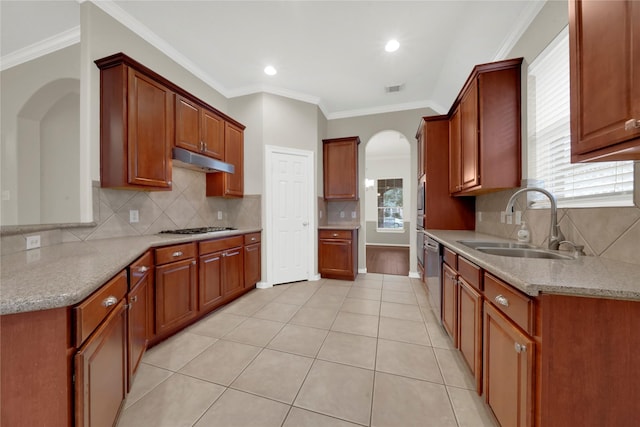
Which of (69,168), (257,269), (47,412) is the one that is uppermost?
(69,168)

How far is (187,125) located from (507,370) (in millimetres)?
3155

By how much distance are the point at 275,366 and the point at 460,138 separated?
9.22ft

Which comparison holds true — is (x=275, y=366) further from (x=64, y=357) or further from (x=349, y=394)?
(x=64, y=357)

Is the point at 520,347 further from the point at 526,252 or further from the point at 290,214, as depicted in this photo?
the point at 290,214

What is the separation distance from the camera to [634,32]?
0.82 metres

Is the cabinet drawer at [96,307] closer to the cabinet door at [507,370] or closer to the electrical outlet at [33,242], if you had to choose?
the electrical outlet at [33,242]

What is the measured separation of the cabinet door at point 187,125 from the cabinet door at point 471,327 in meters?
2.85

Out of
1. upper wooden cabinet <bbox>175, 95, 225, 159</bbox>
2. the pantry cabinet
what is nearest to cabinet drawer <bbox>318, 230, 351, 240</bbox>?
upper wooden cabinet <bbox>175, 95, 225, 159</bbox>

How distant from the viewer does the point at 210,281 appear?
247 centimetres

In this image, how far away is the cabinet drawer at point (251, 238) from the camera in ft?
10.2

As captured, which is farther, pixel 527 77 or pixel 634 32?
pixel 527 77

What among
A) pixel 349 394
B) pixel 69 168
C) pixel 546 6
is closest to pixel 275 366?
pixel 349 394

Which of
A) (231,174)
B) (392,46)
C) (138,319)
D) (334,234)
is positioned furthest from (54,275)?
(392,46)

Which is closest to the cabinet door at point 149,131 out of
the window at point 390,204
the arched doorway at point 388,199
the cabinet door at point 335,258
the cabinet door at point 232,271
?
the cabinet door at point 232,271
